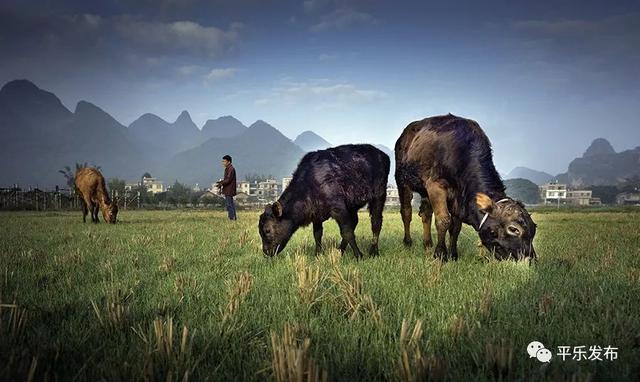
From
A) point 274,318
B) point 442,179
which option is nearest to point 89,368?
point 274,318

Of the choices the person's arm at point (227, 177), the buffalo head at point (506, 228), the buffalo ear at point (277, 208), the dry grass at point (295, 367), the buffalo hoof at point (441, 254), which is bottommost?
the buffalo hoof at point (441, 254)

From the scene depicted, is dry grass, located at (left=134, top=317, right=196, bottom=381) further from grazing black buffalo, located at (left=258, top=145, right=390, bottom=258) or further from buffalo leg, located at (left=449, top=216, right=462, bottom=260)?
buffalo leg, located at (left=449, top=216, right=462, bottom=260)

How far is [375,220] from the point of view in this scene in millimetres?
8375

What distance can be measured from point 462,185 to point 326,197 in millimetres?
2531

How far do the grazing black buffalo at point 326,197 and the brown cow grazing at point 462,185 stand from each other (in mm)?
932

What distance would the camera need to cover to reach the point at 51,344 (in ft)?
8.39

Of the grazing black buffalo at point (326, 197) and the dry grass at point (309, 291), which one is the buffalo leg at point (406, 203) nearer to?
the grazing black buffalo at point (326, 197)

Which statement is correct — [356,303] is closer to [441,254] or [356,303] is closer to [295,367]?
[295,367]

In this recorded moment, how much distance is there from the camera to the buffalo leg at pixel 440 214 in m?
7.12

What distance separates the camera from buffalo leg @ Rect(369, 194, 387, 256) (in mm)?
8133

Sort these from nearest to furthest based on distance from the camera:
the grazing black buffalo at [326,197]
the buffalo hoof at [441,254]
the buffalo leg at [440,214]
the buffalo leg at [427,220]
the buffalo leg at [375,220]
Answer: the buffalo hoof at [441,254]
the buffalo leg at [440,214]
the grazing black buffalo at [326,197]
the buffalo leg at [375,220]
the buffalo leg at [427,220]

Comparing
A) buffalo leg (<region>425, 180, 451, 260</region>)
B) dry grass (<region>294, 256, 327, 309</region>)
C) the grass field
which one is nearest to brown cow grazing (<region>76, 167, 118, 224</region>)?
the grass field

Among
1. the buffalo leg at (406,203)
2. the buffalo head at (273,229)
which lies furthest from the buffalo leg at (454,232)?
the buffalo head at (273,229)

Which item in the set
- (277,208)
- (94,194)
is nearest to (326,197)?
(277,208)
